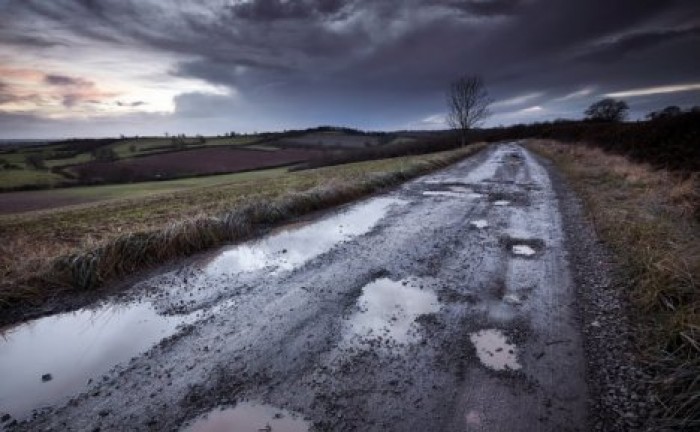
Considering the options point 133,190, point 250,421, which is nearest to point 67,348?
point 250,421

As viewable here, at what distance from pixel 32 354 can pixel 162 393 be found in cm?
203

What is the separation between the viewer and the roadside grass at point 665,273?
313 centimetres

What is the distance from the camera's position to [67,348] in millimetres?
4391

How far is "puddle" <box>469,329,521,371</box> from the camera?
3.71 meters

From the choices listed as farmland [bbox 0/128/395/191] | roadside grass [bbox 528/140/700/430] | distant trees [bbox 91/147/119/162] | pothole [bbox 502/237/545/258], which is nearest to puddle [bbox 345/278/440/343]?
roadside grass [bbox 528/140/700/430]

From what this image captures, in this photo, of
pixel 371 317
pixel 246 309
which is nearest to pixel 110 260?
pixel 246 309

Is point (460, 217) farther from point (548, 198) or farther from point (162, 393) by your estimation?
point (162, 393)

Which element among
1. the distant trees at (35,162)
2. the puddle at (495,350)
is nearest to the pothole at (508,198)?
the puddle at (495,350)

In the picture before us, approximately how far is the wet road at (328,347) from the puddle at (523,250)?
0.09 ft

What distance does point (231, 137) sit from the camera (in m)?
90.2

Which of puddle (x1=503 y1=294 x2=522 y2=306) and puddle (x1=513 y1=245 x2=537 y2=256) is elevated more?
puddle (x1=503 y1=294 x2=522 y2=306)

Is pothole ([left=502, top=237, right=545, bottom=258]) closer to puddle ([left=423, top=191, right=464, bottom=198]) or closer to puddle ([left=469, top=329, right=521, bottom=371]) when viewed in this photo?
puddle ([left=469, top=329, right=521, bottom=371])

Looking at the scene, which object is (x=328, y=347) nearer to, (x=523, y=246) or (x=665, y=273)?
(x=665, y=273)

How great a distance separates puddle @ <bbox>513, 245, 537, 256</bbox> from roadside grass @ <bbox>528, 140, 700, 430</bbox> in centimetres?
131
